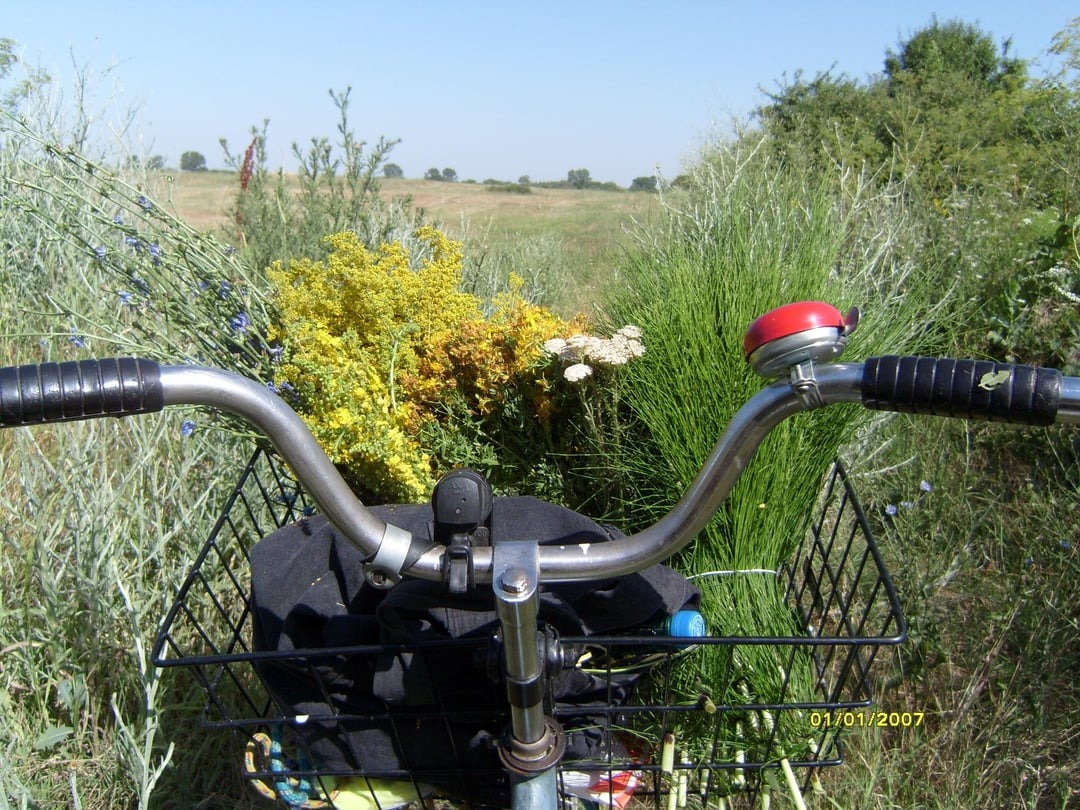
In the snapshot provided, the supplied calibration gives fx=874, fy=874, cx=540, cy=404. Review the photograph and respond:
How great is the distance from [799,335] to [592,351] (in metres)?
0.89

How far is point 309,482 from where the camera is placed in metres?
0.88

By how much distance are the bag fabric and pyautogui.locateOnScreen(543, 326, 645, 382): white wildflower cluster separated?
496mm

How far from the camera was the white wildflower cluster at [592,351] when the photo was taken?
1.67 metres

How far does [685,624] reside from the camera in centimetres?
124

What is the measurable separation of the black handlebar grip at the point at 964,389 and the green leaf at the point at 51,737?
5.63 ft

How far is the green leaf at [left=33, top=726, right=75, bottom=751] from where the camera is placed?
5.72 feet

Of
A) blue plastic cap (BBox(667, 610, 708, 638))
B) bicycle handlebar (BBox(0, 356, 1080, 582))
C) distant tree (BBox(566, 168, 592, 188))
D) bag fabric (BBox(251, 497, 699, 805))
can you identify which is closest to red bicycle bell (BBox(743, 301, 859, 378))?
bicycle handlebar (BBox(0, 356, 1080, 582))

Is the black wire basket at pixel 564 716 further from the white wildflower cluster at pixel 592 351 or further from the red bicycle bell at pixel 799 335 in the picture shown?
the white wildflower cluster at pixel 592 351

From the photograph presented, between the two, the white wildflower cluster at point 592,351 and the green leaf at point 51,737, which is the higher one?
the white wildflower cluster at point 592,351

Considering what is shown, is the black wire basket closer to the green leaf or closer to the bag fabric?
the bag fabric

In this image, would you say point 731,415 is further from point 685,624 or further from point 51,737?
point 51,737

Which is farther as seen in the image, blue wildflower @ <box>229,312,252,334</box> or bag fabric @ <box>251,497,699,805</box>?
blue wildflower @ <box>229,312,252,334</box>

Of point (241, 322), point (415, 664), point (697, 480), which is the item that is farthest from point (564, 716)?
point (241, 322)
